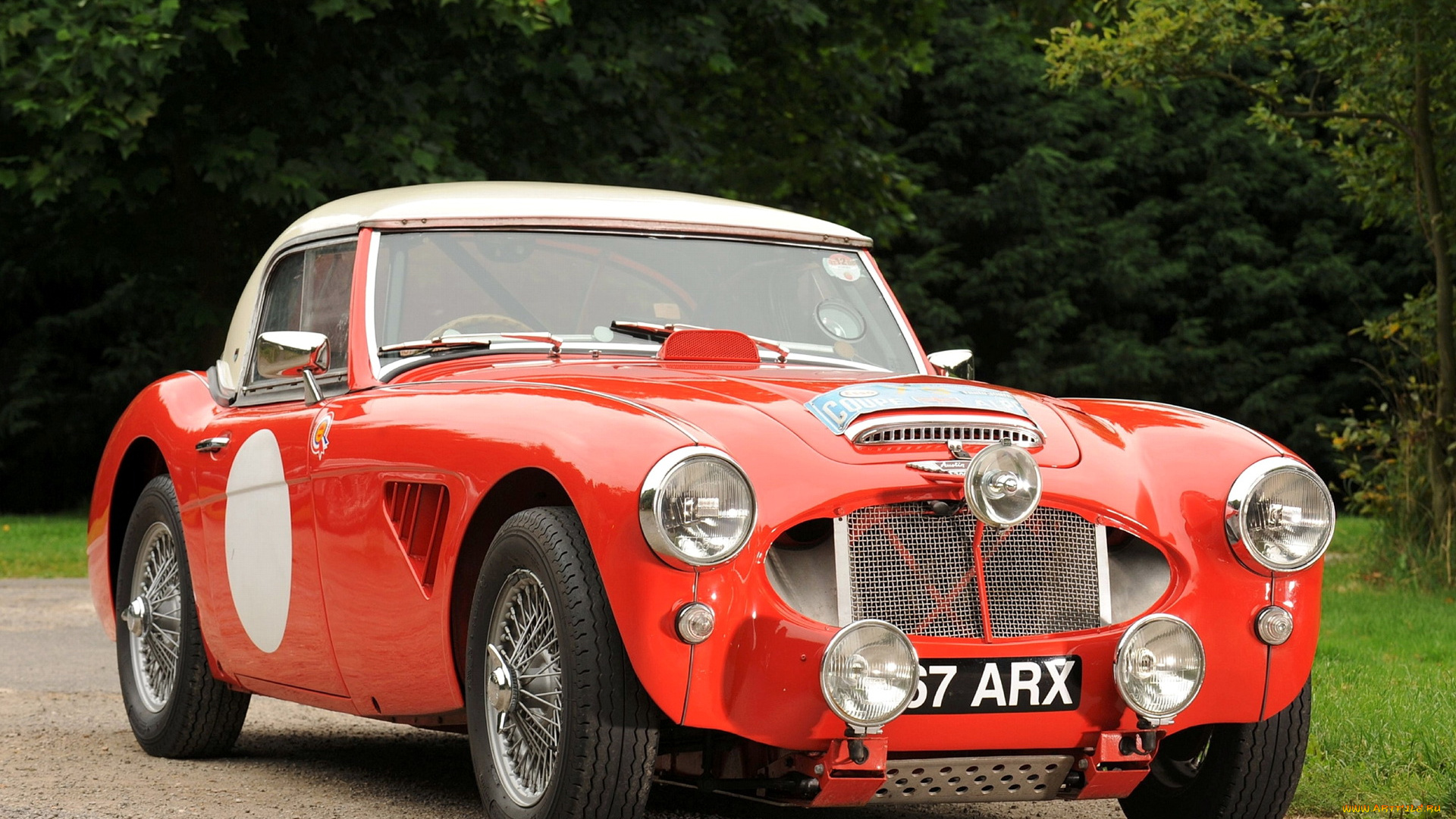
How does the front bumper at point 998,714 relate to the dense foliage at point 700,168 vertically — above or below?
below

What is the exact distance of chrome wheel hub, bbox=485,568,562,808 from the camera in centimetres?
414

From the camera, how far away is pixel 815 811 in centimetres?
522

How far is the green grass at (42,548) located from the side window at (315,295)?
797 centimetres

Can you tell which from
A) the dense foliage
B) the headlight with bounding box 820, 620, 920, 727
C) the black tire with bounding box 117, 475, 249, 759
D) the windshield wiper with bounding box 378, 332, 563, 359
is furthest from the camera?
the dense foliage

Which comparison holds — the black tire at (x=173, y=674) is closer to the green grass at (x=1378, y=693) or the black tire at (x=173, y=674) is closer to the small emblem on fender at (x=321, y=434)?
the small emblem on fender at (x=321, y=434)

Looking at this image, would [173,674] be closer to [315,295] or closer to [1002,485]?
[315,295]

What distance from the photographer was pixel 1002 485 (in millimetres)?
3996

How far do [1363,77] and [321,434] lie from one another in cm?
863

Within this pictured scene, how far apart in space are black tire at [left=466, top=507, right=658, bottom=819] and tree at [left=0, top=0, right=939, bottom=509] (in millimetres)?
11292

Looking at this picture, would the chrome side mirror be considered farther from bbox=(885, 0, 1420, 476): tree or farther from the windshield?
bbox=(885, 0, 1420, 476): tree

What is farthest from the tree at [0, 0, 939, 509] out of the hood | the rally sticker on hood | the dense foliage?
the rally sticker on hood

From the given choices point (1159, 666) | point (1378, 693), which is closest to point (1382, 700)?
point (1378, 693)

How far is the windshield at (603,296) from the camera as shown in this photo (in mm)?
5449

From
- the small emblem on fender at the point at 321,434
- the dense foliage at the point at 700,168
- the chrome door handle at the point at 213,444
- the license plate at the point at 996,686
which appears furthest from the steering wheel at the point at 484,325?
the dense foliage at the point at 700,168
